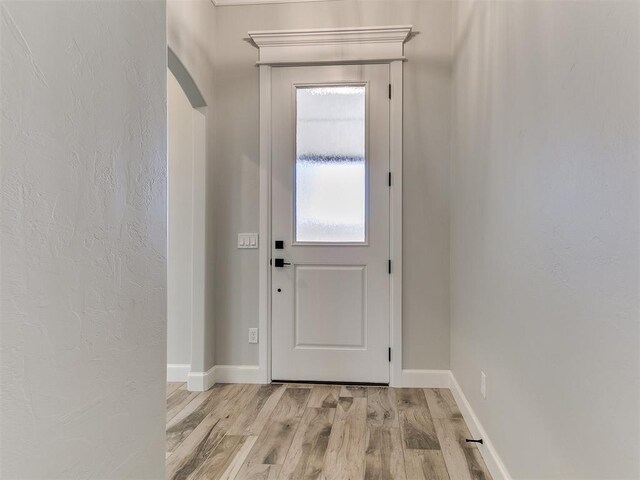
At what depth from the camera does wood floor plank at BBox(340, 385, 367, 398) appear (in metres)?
2.69

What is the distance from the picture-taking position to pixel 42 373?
0.74 meters

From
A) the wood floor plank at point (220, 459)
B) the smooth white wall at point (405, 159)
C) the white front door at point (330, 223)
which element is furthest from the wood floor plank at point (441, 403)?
the wood floor plank at point (220, 459)

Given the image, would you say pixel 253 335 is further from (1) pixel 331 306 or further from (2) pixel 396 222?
(2) pixel 396 222

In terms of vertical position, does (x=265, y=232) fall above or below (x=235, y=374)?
above

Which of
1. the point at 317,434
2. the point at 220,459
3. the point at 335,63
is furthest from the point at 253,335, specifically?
the point at 335,63

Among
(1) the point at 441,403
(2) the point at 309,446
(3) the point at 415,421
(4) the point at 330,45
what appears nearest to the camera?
(2) the point at 309,446

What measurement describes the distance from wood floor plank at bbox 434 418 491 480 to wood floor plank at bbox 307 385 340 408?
670 millimetres

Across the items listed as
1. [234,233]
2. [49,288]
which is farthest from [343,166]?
[49,288]

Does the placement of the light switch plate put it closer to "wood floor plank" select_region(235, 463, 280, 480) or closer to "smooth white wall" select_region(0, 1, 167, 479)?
"wood floor plank" select_region(235, 463, 280, 480)

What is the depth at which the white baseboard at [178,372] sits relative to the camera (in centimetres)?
298

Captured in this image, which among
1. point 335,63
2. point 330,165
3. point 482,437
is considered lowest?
point 482,437

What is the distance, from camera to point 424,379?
2.82 m

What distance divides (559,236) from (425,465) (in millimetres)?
1276

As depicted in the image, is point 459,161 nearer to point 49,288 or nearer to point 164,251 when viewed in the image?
point 164,251
